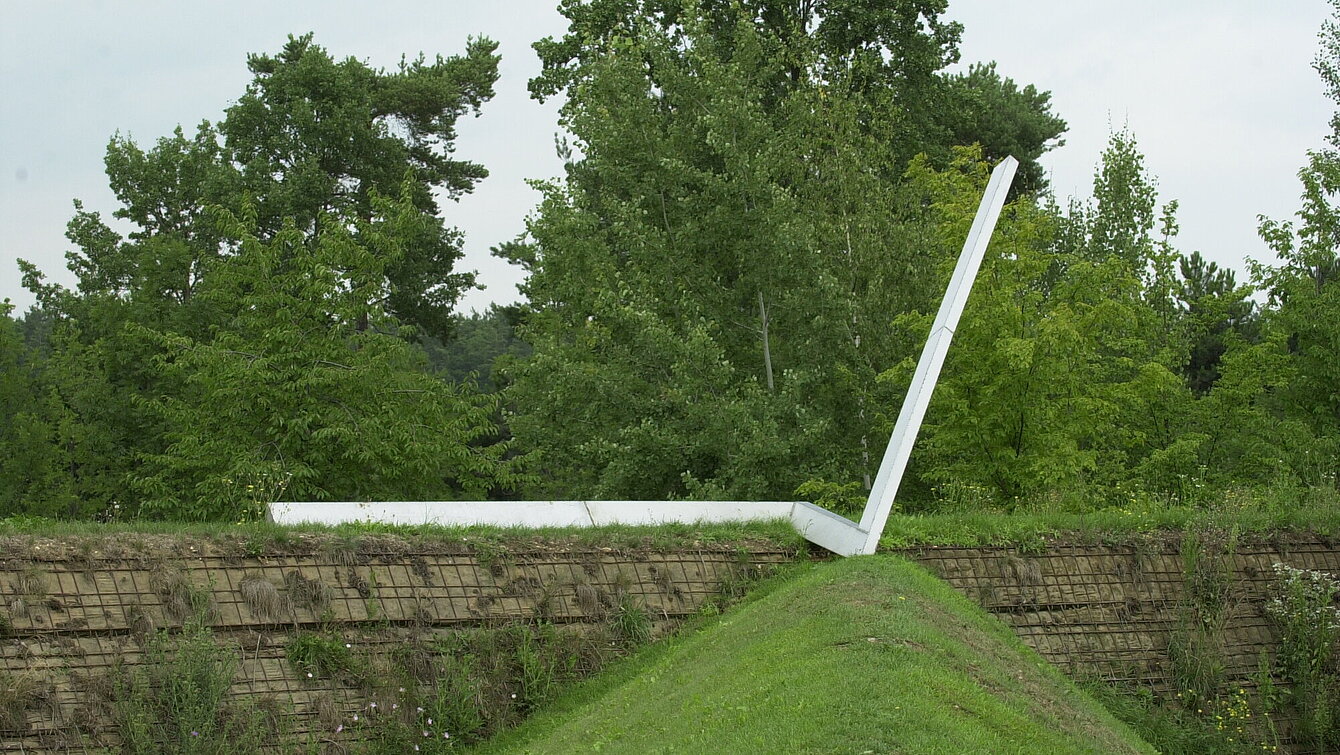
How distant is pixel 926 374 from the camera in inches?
428

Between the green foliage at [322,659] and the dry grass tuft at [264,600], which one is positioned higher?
the dry grass tuft at [264,600]

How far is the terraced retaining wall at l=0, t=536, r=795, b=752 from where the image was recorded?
7844 mm

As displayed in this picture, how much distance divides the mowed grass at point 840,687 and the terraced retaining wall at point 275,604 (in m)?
0.82

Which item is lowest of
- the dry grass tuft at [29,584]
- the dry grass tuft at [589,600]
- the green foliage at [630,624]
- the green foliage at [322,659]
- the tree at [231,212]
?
the green foliage at [630,624]

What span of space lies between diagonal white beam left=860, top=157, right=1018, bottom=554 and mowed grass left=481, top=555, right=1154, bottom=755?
41cm

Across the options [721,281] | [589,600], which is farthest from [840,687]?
[721,281]

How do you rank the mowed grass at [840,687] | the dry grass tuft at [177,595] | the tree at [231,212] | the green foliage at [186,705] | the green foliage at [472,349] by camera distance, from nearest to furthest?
the mowed grass at [840,687] → the green foliage at [186,705] → the dry grass tuft at [177,595] → the tree at [231,212] → the green foliage at [472,349]

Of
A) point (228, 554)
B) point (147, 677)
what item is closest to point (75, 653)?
point (147, 677)

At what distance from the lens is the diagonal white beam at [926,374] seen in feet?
34.7

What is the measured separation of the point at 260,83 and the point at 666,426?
20.1 m

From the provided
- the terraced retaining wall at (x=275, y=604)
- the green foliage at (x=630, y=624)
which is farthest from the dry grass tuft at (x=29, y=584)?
the green foliage at (x=630, y=624)

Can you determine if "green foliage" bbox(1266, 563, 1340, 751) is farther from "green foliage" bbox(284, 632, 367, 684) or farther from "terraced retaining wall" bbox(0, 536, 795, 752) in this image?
"green foliage" bbox(284, 632, 367, 684)

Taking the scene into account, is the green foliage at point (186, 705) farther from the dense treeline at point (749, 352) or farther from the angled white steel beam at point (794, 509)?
the dense treeline at point (749, 352)

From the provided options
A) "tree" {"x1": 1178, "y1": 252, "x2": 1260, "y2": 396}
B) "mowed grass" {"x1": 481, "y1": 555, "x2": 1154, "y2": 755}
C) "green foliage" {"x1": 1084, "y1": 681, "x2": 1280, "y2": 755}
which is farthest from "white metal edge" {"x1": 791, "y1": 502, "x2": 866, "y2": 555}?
"tree" {"x1": 1178, "y1": 252, "x2": 1260, "y2": 396}
